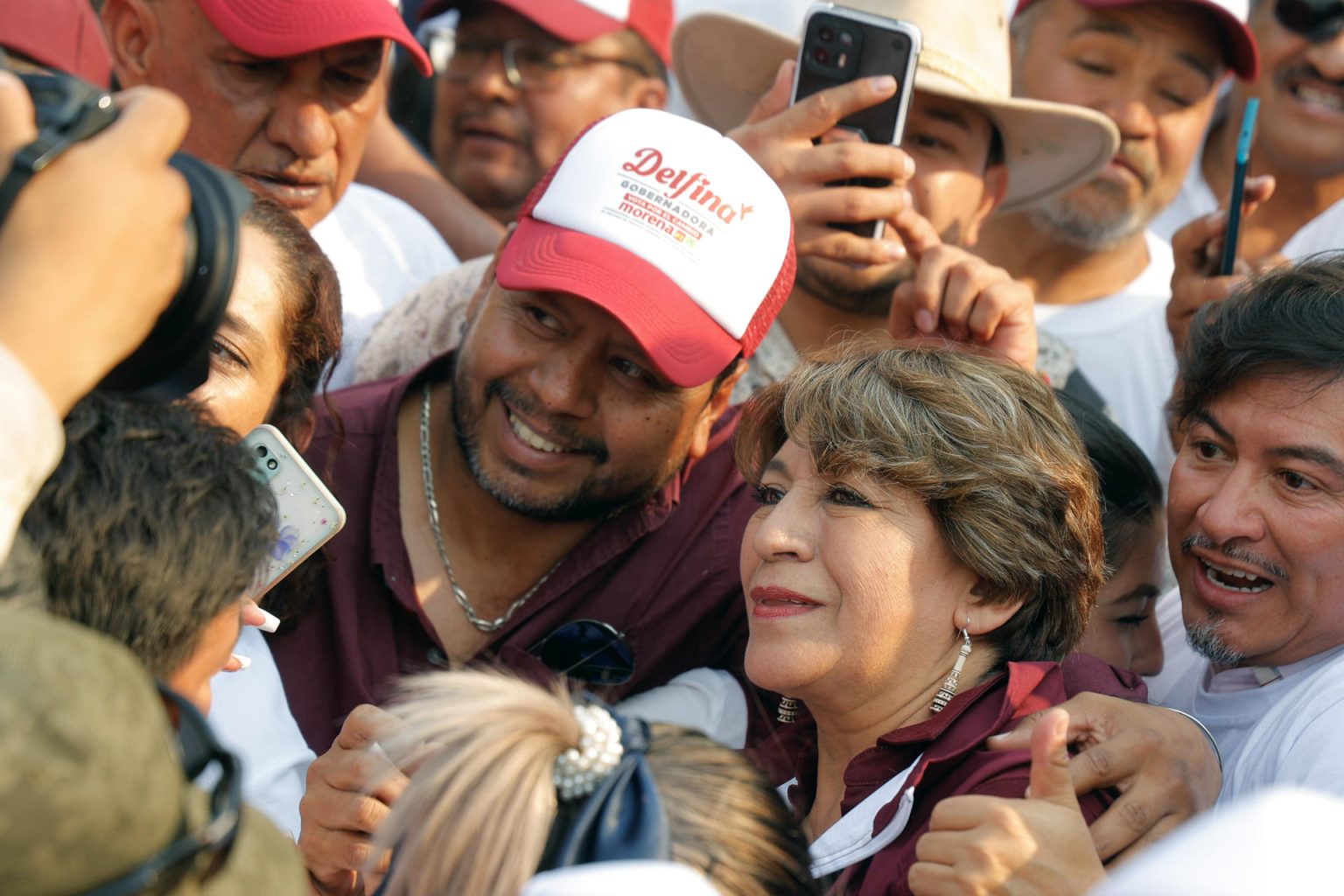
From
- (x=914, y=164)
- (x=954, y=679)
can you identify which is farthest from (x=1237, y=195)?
(x=954, y=679)

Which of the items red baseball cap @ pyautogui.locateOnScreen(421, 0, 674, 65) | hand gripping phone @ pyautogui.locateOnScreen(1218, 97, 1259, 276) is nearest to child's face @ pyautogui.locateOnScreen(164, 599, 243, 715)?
hand gripping phone @ pyautogui.locateOnScreen(1218, 97, 1259, 276)

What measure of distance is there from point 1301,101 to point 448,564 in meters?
2.98

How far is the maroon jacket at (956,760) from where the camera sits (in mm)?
2107

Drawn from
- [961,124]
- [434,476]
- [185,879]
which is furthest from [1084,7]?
[185,879]

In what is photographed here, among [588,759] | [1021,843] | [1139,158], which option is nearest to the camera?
[588,759]

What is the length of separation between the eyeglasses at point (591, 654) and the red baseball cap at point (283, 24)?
1.37 meters

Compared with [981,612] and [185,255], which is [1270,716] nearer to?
[981,612]

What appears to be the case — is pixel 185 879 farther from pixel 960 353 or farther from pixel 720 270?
pixel 720 270

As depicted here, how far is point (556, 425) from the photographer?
2.94 meters

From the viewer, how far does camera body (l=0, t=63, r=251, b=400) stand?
145 cm

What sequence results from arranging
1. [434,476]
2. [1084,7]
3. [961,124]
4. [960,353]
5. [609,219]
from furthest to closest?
[1084,7] < [961,124] < [434,476] < [609,219] < [960,353]

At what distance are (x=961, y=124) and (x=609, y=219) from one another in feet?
4.21

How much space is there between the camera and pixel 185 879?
121 cm

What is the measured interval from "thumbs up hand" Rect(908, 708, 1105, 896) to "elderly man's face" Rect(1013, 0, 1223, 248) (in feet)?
8.53
